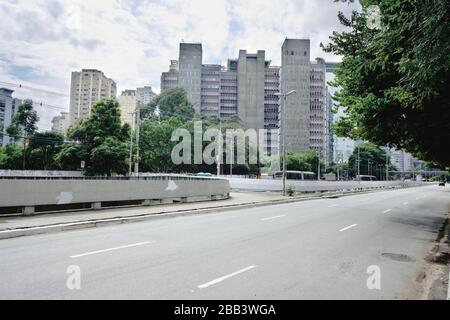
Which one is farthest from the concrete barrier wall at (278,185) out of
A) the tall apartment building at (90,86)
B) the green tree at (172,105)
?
the tall apartment building at (90,86)

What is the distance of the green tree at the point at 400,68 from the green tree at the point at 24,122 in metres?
57.1

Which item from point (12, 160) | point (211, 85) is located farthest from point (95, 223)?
Answer: point (211, 85)

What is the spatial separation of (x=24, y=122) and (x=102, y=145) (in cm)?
3037

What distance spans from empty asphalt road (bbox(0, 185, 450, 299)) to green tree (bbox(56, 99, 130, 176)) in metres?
27.7

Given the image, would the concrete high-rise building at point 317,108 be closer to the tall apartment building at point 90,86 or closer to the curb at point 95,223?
the tall apartment building at point 90,86

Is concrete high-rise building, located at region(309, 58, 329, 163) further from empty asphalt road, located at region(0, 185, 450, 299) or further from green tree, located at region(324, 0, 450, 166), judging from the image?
empty asphalt road, located at region(0, 185, 450, 299)

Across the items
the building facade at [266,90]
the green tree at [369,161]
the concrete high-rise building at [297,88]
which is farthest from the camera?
the building facade at [266,90]

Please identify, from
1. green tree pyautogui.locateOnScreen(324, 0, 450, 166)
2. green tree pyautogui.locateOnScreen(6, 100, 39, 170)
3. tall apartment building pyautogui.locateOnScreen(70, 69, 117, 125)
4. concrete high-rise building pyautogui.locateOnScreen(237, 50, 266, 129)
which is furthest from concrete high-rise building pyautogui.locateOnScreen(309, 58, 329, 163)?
green tree pyautogui.locateOnScreen(324, 0, 450, 166)

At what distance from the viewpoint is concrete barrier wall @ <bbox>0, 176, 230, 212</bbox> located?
12.5 metres

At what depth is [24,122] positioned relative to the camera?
58375 millimetres

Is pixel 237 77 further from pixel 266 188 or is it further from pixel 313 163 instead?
pixel 266 188

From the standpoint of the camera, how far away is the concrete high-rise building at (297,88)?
12756 cm
